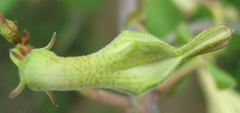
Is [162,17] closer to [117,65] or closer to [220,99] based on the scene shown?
[220,99]

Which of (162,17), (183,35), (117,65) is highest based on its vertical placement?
(162,17)

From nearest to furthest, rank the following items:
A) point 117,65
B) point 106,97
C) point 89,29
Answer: point 117,65, point 106,97, point 89,29

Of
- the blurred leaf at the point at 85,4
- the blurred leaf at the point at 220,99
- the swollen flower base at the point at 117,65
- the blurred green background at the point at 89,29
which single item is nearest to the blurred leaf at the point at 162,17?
the blurred green background at the point at 89,29

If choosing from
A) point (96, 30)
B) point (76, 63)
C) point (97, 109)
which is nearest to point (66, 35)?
point (96, 30)

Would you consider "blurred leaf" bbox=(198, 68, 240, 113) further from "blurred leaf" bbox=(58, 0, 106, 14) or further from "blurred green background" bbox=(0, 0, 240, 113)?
"blurred leaf" bbox=(58, 0, 106, 14)

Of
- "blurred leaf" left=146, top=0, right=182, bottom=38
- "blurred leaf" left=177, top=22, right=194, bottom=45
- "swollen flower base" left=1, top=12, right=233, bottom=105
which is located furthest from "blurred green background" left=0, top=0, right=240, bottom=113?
"swollen flower base" left=1, top=12, right=233, bottom=105

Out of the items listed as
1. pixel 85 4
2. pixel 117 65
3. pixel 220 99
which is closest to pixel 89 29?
pixel 85 4

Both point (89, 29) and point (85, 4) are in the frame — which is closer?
point (85, 4)
